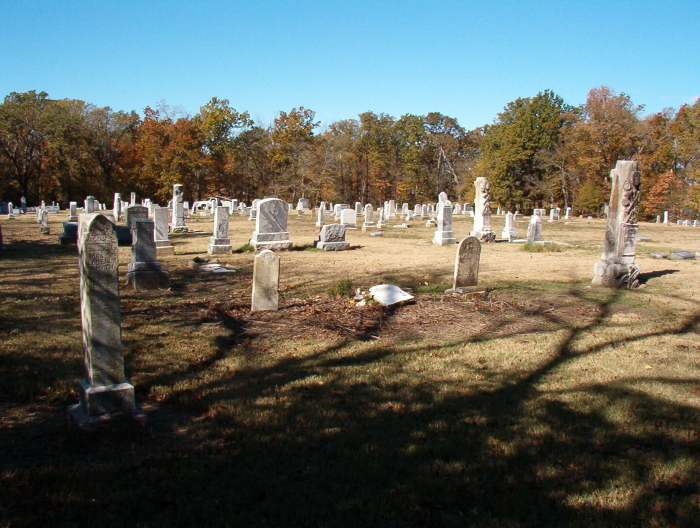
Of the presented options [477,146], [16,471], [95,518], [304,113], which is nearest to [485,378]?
[95,518]

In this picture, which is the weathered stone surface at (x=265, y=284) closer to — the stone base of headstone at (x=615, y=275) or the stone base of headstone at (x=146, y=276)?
the stone base of headstone at (x=146, y=276)

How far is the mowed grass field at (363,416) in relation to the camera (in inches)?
124

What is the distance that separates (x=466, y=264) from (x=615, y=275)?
129 inches

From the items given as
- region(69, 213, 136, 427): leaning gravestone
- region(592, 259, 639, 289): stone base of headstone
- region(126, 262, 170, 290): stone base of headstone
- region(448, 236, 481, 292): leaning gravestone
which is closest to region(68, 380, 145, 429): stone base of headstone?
region(69, 213, 136, 427): leaning gravestone

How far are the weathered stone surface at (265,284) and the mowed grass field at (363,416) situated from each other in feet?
0.90

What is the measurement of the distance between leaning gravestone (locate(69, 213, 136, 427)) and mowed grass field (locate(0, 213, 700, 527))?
0.22 m

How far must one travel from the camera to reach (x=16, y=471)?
3.42 m

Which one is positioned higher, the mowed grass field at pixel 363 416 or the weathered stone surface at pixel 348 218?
the weathered stone surface at pixel 348 218

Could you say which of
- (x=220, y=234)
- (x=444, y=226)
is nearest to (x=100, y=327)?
(x=220, y=234)

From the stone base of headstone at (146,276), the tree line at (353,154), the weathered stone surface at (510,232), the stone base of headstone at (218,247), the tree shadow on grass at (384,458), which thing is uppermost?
the tree line at (353,154)

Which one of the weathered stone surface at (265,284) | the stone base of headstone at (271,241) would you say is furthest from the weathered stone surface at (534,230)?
the weathered stone surface at (265,284)

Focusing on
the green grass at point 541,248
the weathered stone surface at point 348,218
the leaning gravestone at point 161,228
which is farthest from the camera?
the weathered stone surface at point 348,218

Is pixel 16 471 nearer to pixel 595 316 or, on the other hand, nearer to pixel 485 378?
pixel 485 378

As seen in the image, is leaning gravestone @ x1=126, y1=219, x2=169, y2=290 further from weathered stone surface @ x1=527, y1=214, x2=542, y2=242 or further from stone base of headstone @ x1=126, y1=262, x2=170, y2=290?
weathered stone surface @ x1=527, y1=214, x2=542, y2=242
